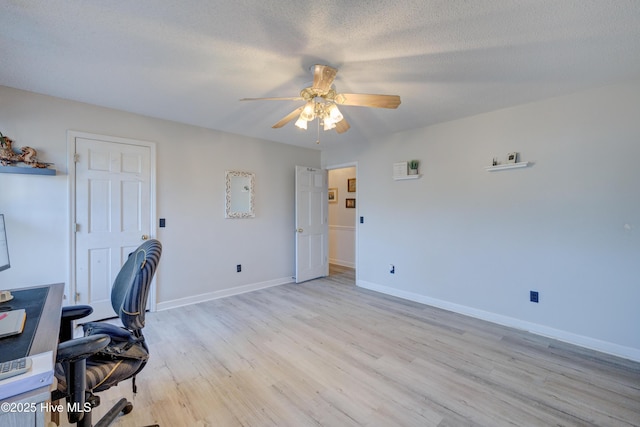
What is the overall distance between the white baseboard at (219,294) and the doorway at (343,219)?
1.69 metres

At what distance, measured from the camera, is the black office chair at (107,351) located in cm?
115

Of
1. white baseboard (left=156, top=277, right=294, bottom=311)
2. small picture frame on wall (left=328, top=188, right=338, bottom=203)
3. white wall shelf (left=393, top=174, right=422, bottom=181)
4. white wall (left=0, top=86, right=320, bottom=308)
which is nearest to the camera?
white wall (left=0, top=86, right=320, bottom=308)

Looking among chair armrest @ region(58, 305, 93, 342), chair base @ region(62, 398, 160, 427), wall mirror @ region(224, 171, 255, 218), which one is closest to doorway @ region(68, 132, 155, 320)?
wall mirror @ region(224, 171, 255, 218)

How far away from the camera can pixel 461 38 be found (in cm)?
179

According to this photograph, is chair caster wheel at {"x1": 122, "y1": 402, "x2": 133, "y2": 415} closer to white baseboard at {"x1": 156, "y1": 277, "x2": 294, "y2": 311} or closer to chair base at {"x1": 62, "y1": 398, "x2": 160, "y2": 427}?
chair base at {"x1": 62, "y1": 398, "x2": 160, "y2": 427}

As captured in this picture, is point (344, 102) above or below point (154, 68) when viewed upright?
below

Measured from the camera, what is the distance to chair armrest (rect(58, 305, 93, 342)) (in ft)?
5.24

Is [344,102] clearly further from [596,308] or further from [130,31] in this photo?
[596,308]

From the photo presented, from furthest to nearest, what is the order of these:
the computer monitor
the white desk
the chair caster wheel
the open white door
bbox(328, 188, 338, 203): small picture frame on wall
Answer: bbox(328, 188, 338, 203): small picture frame on wall → the open white door → the chair caster wheel → the computer monitor → the white desk

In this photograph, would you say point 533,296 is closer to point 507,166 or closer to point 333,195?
point 507,166

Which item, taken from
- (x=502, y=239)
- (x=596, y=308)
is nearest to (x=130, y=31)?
(x=502, y=239)

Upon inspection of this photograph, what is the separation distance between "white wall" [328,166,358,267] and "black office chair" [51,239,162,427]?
4.75 m

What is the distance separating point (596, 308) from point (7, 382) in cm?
389

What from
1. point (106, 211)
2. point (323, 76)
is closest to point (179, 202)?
point (106, 211)
